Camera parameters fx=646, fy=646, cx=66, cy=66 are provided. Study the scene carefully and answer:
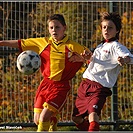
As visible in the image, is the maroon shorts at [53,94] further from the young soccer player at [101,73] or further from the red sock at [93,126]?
the red sock at [93,126]

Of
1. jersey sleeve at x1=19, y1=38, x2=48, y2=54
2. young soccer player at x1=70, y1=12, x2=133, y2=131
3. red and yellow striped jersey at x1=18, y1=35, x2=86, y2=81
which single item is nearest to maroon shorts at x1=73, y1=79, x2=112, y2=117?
young soccer player at x1=70, y1=12, x2=133, y2=131

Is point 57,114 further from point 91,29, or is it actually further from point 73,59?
point 91,29

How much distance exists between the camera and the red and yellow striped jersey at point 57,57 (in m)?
8.64

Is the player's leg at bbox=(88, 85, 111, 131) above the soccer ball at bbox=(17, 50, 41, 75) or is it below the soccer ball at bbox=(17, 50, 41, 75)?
below

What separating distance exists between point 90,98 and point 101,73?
1.15 ft

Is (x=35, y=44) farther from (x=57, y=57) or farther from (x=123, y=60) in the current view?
(x=123, y=60)

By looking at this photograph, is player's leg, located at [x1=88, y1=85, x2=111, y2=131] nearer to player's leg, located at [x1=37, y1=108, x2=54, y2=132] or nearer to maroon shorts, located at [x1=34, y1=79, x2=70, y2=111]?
maroon shorts, located at [x1=34, y1=79, x2=70, y2=111]

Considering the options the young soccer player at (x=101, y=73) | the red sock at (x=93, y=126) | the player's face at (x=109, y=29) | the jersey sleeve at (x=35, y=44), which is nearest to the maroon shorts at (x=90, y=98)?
the young soccer player at (x=101, y=73)

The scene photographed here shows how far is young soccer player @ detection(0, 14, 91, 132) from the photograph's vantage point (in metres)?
8.48

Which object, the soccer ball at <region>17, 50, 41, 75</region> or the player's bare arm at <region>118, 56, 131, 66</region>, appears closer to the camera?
the player's bare arm at <region>118, 56, 131, 66</region>

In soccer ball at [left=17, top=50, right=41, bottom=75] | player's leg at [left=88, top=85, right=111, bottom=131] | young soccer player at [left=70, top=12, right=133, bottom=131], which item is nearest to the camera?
player's leg at [left=88, top=85, right=111, bottom=131]

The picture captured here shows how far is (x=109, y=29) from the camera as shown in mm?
8438

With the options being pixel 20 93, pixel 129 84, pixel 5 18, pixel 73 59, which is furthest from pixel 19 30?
pixel 73 59

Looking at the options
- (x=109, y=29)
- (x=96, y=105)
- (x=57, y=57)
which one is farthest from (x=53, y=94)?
(x=109, y=29)
